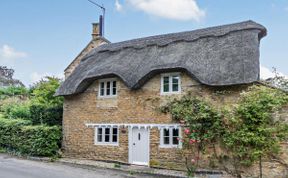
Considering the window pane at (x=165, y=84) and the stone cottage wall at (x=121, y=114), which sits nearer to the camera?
the stone cottage wall at (x=121, y=114)

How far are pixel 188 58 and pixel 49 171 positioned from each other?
8.13m

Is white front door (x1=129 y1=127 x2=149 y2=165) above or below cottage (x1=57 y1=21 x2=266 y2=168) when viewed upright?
below

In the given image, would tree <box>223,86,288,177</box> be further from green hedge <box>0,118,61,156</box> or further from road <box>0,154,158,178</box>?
green hedge <box>0,118,61,156</box>

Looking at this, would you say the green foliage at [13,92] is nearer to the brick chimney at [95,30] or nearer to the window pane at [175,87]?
the brick chimney at [95,30]

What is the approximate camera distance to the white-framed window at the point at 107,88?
17.2 meters

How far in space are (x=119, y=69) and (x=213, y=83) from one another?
527cm

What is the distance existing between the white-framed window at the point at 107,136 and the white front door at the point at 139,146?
99 centimetres

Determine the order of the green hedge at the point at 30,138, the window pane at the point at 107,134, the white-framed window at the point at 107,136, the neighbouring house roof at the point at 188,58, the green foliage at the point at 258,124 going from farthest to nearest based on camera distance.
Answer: the green hedge at the point at 30,138
the window pane at the point at 107,134
the white-framed window at the point at 107,136
the neighbouring house roof at the point at 188,58
the green foliage at the point at 258,124

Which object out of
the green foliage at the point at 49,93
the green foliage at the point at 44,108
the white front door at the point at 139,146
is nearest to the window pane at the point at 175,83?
the white front door at the point at 139,146

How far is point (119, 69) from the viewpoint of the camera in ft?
54.2

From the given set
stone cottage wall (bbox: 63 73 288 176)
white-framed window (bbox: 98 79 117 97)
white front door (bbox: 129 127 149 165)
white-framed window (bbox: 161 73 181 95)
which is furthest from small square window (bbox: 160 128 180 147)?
white-framed window (bbox: 98 79 117 97)

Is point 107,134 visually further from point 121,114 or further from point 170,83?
point 170,83

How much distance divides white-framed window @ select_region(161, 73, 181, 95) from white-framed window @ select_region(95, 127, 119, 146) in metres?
3.50

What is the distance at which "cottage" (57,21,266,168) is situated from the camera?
14.1 metres
